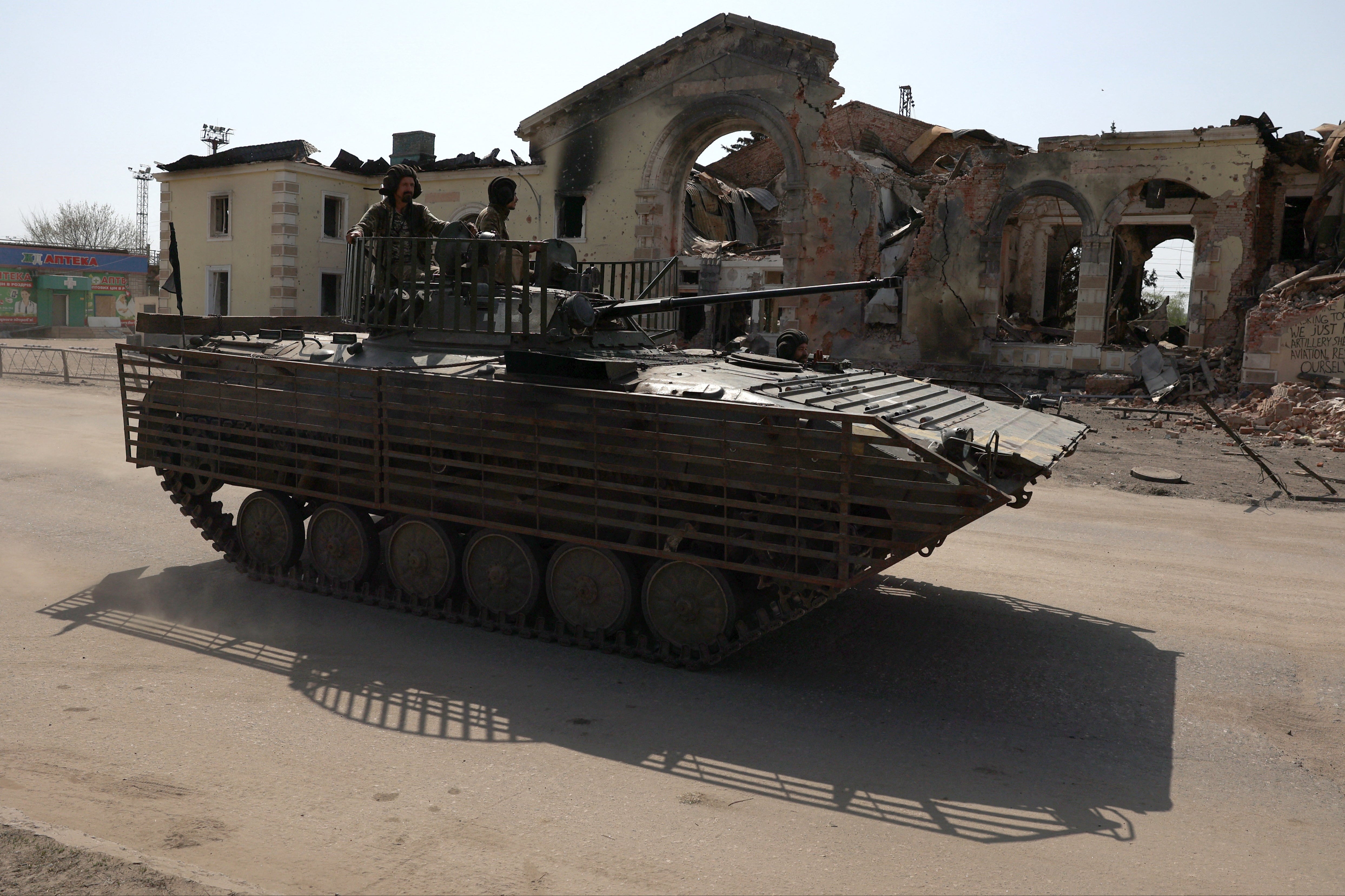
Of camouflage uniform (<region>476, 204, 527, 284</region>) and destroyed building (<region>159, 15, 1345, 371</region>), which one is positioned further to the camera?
destroyed building (<region>159, 15, 1345, 371</region>)

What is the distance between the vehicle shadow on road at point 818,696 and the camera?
4.93 metres

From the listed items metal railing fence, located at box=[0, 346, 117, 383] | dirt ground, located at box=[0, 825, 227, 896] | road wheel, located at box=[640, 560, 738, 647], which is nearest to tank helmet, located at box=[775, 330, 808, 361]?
road wheel, located at box=[640, 560, 738, 647]

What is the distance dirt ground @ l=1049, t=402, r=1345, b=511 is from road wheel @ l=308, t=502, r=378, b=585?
376 inches

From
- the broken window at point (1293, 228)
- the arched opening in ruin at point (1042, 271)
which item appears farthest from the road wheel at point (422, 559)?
the broken window at point (1293, 228)

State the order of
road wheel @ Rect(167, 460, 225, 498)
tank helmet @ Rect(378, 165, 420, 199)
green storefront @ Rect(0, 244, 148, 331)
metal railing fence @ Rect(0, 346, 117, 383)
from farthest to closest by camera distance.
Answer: green storefront @ Rect(0, 244, 148, 331) < metal railing fence @ Rect(0, 346, 117, 383) < tank helmet @ Rect(378, 165, 420, 199) < road wheel @ Rect(167, 460, 225, 498)

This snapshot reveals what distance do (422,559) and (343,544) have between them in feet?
2.65

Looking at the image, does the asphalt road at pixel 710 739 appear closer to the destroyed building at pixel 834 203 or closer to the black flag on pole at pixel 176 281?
the black flag on pole at pixel 176 281

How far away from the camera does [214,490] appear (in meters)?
8.62

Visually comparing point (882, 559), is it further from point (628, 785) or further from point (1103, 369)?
point (1103, 369)

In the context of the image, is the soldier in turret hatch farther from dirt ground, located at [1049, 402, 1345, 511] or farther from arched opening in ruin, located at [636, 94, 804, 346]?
dirt ground, located at [1049, 402, 1345, 511]

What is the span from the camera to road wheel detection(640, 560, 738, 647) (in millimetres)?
6379

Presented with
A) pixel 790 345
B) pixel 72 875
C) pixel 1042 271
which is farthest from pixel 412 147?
pixel 72 875

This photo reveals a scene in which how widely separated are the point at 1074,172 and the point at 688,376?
19.1 meters

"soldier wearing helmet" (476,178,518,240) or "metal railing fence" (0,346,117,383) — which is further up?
"soldier wearing helmet" (476,178,518,240)
